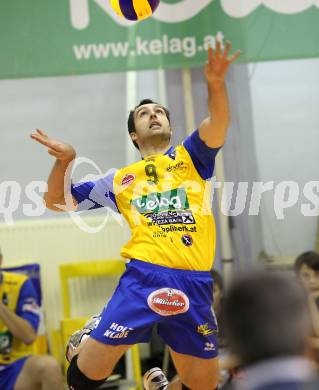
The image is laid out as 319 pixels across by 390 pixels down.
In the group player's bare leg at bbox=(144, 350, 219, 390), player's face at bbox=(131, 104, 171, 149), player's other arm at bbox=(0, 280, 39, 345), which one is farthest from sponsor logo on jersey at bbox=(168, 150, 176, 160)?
player's other arm at bbox=(0, 280, 39, 345)

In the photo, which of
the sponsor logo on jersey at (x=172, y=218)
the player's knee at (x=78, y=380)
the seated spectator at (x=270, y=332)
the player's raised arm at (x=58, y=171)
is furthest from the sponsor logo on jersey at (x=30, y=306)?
the seated spectator at (x=270, y=332)

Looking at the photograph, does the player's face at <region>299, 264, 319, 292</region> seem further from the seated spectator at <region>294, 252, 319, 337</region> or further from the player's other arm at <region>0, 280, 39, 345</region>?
the player's other arm at <region>0, 280, 39, 345</region>

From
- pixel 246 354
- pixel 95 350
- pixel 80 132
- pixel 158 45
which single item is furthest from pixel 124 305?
pixel 80 132

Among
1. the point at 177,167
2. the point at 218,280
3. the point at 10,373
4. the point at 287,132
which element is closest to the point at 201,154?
the point at 177,167

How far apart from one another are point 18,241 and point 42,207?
12.9 inches

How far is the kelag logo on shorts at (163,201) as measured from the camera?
3.46 meters

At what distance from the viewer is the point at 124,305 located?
330cm

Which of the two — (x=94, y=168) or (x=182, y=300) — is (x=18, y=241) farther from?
(x=182, y=300)

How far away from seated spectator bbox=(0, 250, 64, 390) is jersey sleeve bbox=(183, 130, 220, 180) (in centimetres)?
163

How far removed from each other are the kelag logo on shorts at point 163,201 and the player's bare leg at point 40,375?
1397 mm

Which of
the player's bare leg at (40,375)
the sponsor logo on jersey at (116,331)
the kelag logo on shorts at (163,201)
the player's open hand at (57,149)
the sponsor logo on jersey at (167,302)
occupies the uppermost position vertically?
the player's open hand at (57,149)

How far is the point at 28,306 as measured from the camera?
4.75 metres

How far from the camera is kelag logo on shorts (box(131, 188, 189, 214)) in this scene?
3.46 meters

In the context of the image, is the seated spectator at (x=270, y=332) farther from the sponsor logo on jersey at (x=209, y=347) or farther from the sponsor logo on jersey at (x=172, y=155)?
the sponsor logo on jersey at (x=172, y=155)
